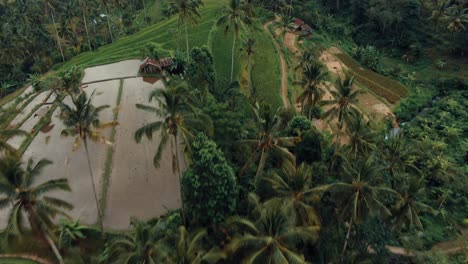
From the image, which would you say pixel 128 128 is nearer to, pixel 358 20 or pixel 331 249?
pixel 331 249

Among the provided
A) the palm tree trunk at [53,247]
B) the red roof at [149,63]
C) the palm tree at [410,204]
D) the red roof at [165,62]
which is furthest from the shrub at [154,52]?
the palm tree at [410,204]

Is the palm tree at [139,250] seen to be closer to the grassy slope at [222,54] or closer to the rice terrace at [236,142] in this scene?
the rice terrace at [236,142]

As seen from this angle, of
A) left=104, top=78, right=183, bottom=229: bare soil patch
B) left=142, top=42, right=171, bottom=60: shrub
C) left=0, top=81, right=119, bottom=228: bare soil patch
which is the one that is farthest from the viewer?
left=142, top=42, right=171, bottom=60: shrub

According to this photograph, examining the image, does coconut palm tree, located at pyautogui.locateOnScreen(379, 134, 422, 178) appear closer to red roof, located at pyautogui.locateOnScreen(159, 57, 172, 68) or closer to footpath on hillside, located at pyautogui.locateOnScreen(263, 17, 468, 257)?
footpath on hillside, located at pyautogui.locateOnScreen(263, 17, 468, 257)

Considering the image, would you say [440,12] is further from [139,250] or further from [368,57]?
[139,250]

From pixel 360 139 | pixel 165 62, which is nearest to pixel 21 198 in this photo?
pixel 360 139

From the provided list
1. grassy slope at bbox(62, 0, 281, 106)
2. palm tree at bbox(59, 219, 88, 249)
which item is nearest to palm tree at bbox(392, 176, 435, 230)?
grassy slope at bbox(62, 0, 281, 106)

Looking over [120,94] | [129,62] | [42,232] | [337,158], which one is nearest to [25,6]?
[129,62]
